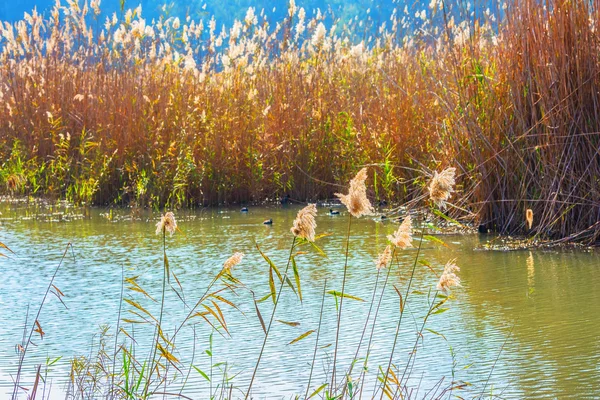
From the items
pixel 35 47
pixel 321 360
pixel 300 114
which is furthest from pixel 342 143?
pixel 321 360

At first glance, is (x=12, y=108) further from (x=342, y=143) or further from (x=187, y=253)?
(x=187, y=253)

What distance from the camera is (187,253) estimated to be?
5.00 metres

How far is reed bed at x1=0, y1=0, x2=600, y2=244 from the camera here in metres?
5.04

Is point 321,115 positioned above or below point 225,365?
above

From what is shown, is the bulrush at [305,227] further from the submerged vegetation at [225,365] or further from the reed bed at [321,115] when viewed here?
the reed bed at [321,115]

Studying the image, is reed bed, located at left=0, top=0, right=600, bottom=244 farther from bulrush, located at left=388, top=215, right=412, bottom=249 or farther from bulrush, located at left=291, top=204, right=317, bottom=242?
bulrush, located at left=291, top=204, right=317, bottom=242

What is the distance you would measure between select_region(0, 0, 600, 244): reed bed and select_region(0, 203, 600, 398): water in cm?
49

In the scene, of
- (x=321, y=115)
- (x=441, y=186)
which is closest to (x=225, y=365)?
(x=441, y=186)

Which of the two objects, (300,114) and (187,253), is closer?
(187,253)

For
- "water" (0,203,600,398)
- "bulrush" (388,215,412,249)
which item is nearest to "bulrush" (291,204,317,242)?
"bulrush" (388,215,412,249)

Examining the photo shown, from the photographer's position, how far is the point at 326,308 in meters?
3.69

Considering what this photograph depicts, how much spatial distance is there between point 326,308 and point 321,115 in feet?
12.9

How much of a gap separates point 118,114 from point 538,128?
136 inches

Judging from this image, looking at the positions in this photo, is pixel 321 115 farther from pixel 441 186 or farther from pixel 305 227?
pixel 305 227
